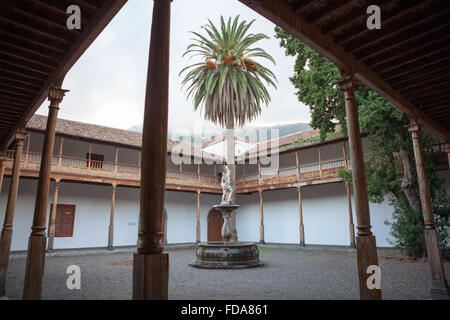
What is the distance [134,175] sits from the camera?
18000 millimetres

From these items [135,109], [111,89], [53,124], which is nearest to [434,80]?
[53,124]

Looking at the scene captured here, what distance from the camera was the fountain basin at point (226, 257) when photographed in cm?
1030

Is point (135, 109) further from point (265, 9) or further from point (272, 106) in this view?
point (265, 9)

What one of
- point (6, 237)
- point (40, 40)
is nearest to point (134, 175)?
point (6, 237)

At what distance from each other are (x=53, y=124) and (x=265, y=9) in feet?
12.0

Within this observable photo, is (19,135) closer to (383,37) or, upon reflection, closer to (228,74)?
(383,37)

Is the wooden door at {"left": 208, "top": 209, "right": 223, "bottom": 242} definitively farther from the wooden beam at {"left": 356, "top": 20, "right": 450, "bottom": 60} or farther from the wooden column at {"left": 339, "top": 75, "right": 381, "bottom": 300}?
the wooden beam at {"left": 356, "top": 20, "right": 450, "bottom": 60}

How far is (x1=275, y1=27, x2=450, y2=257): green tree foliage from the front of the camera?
10.9 meters

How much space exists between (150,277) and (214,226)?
22447 mm

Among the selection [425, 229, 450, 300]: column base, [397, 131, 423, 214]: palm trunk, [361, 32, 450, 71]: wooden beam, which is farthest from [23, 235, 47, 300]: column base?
[397, 131, 423, 214]: palm trunk

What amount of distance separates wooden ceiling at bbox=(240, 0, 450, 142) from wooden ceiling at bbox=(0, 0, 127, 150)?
174 centimetres

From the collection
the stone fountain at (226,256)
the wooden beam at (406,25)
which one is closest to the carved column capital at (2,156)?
the stone fountain at (226,256)

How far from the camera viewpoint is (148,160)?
2338 millimetres

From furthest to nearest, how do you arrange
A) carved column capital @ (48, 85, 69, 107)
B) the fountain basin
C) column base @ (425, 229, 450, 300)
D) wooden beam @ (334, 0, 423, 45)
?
the fountain basin, column base @ (425, 229, 450, 300), carved column capital @ (48, 85, 69, 107), wooden beam @ (334, 0, 423, 45)
